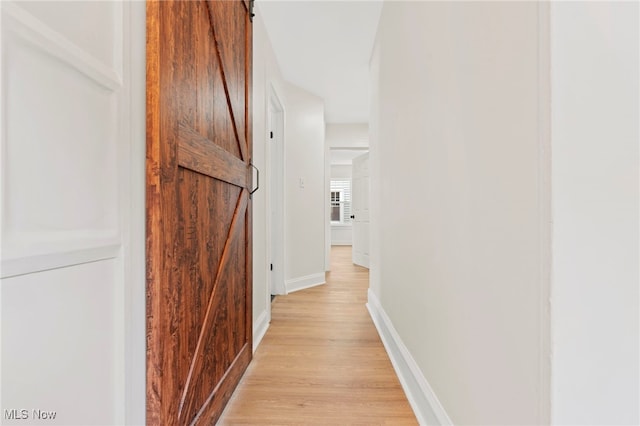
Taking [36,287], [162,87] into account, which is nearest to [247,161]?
[162,87]

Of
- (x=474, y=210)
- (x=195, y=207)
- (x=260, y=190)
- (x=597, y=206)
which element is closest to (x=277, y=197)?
(x=260, y=190)

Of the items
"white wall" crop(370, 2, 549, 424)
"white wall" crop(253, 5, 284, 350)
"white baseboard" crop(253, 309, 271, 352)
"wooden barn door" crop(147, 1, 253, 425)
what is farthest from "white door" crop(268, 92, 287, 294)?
"white wall" crop(370, 2, 549, 424)

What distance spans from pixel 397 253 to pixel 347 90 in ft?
9.02

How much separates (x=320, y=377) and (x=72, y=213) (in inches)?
59.6

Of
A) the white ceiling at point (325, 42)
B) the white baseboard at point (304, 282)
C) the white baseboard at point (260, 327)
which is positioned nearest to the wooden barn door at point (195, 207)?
the white baseboard at point (260, 327)

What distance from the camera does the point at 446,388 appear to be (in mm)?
1097

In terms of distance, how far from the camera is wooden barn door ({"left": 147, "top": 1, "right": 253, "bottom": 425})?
875 millimetres

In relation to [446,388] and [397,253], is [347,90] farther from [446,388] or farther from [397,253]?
[446,388]

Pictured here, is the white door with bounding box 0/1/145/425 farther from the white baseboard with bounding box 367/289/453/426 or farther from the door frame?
the door frame

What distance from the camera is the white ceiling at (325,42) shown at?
238 cm

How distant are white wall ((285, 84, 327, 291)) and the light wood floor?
950mm

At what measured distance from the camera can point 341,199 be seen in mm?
9000

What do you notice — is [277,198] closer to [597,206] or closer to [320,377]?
[320,377]

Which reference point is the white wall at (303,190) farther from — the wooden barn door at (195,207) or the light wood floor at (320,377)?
the wooden barn door at (195,207)
